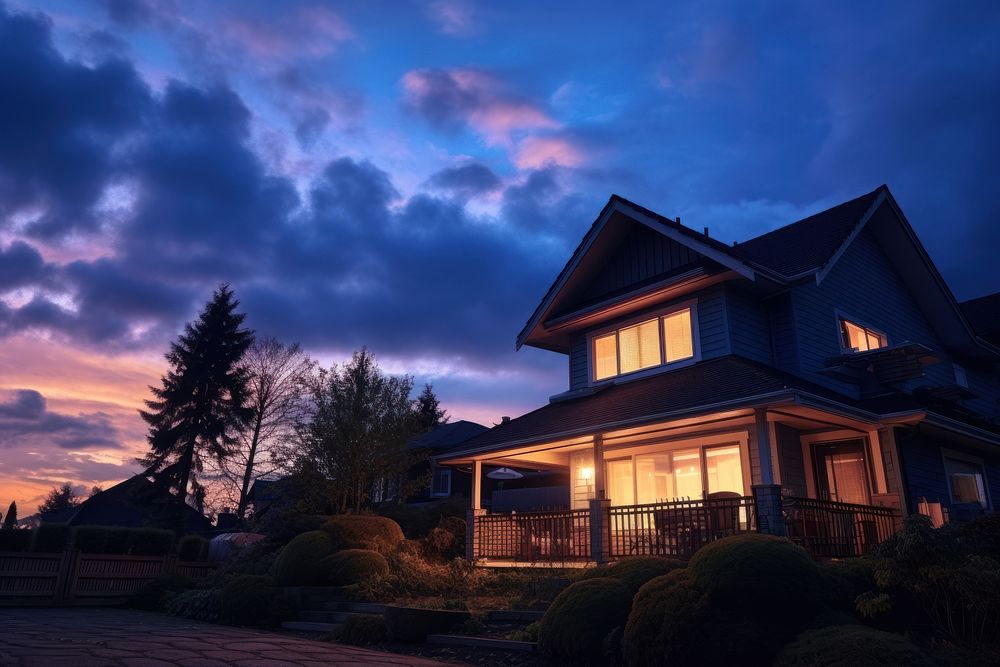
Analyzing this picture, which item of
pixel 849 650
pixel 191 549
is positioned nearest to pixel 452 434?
pixel 191 549

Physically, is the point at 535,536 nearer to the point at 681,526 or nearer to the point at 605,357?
the point at 681,526

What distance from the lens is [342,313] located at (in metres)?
26.5

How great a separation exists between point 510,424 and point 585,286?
4.46 m

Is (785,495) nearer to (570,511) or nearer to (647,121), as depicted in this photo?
(570,511)

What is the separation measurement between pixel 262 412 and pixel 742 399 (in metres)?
30.5

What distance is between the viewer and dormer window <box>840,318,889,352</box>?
16.3 meters

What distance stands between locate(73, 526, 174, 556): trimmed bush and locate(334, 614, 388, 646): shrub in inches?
465

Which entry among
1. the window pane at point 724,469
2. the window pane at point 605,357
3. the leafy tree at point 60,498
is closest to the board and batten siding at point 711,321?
the window pane at point 605,357

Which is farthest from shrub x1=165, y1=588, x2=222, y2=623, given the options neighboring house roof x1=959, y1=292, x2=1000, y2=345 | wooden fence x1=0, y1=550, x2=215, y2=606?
neighboring house roof x1=959, y1=292, x2=1000, y2=345

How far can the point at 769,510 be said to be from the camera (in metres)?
10.4

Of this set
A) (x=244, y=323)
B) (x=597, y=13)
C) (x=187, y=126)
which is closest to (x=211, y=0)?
(x=187, y=126)

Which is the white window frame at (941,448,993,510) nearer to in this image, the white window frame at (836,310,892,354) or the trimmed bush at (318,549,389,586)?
the white window frame at (836,310,892,354)

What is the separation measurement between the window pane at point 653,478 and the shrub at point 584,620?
8.10 metres

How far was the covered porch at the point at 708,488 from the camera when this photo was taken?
36.4 ft
